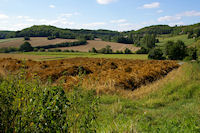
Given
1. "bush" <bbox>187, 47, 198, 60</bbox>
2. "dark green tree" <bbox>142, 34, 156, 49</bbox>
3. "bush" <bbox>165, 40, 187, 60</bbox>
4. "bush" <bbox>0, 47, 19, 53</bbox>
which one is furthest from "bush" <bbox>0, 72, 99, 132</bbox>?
"dark green tree" <bbox>142, 34, 156, 49</bbox>

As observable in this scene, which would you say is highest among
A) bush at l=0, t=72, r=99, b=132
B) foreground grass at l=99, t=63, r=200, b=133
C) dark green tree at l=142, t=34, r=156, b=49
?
dark green tree at l=142, t=34, r=156, b=49

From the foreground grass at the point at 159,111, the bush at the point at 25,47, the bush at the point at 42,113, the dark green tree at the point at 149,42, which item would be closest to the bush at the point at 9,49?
the bush at the point at 25,47

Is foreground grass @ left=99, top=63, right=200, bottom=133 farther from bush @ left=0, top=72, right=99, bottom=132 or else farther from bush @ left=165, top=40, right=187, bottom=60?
bush @ left=165, top=40, right=187, bottom=60

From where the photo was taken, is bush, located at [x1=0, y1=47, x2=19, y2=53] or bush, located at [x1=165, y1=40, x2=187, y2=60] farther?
bush, located at [x1=0, y1=47, x2=19, y2=53]

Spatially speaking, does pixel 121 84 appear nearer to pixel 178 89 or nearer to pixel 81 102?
pixel 178 89

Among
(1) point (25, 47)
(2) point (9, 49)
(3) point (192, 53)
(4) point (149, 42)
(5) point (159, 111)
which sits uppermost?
(4) point (149, 42)

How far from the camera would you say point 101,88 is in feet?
37.6

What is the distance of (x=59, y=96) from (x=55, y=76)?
1314 cm

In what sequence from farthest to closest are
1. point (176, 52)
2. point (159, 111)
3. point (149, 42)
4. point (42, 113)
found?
1. point (149, 42)
2. point (176, 52)
3. point (159, 111)
4. point (42, 113)

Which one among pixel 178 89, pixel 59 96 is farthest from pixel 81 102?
pixel 178 89

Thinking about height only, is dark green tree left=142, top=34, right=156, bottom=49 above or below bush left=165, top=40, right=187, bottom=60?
above

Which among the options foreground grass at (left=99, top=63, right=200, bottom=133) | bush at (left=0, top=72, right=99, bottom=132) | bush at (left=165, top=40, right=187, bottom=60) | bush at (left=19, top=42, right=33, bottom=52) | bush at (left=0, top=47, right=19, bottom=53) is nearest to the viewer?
bush at (left=0, top=72, right=99, bottom=132)

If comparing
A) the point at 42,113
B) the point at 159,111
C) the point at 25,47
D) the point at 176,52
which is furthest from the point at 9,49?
the point at 42,113

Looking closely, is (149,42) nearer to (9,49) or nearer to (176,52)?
(176,52)
